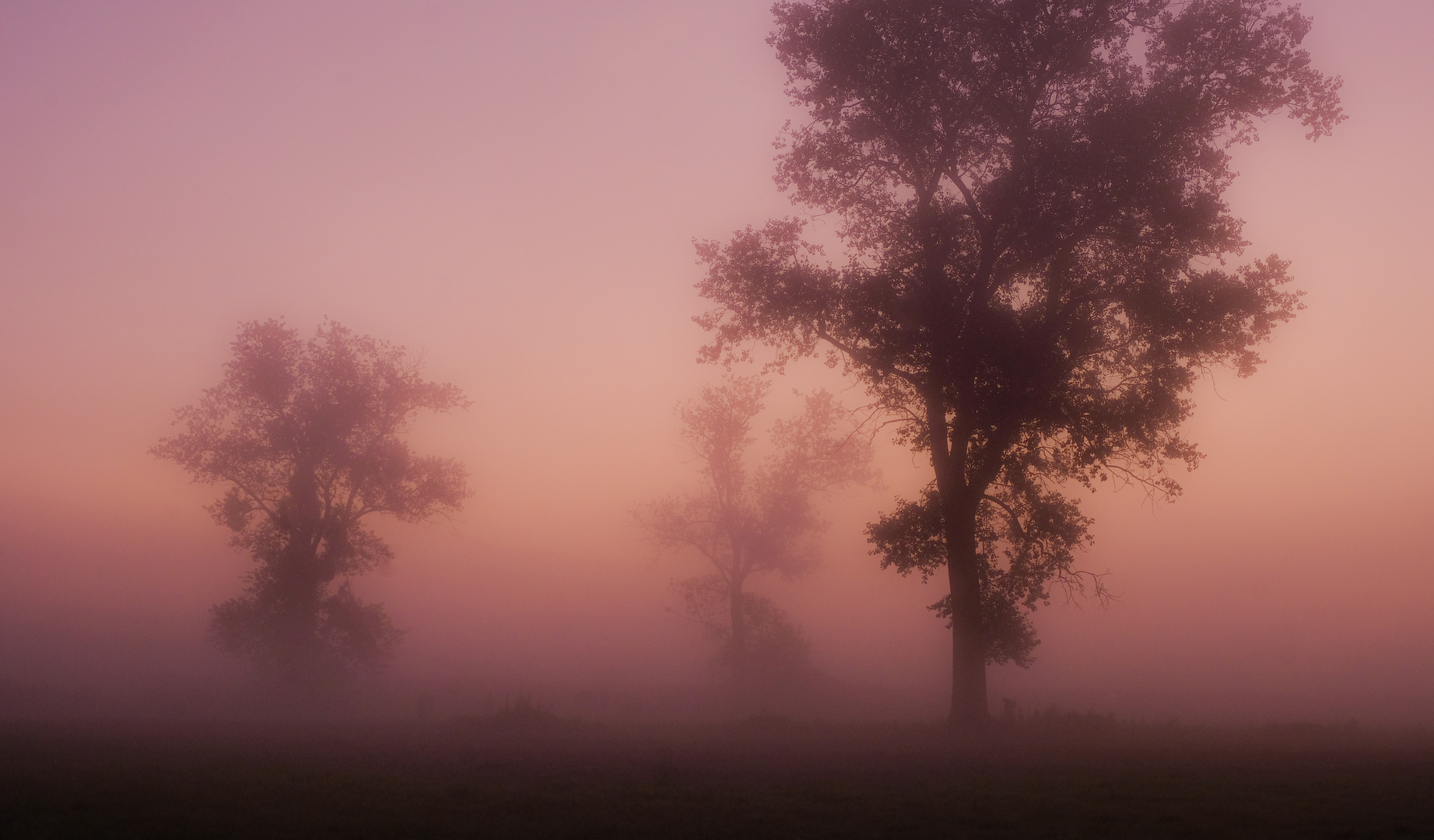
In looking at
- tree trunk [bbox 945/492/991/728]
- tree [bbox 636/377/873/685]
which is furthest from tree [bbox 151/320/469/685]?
tree trunk [bbox 945/492/991/728]

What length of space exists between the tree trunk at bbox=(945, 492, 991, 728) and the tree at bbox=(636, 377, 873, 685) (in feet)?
71.9

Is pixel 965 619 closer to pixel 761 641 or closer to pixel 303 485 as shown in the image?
pixel 761 641

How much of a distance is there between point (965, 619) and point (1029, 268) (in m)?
9.75

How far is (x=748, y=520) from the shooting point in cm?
4781

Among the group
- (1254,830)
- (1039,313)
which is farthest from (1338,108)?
(1254,830)

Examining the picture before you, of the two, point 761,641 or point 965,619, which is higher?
point 965,619

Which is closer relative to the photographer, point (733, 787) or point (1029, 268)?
point (733, 787)

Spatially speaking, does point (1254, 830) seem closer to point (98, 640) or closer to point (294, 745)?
point (294, 745)

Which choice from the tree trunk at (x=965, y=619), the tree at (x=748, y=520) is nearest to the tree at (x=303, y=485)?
the tree at (x=748, y=520)

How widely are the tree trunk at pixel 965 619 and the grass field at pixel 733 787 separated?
107 cm

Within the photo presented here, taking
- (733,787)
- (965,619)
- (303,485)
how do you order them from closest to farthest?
1. (733,787)
2. (965,619)
3. (303,485)

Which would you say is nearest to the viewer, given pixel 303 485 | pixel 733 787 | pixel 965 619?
pixel 733 787

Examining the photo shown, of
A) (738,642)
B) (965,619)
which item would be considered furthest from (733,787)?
(738,642)

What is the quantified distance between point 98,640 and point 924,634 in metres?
64.2
